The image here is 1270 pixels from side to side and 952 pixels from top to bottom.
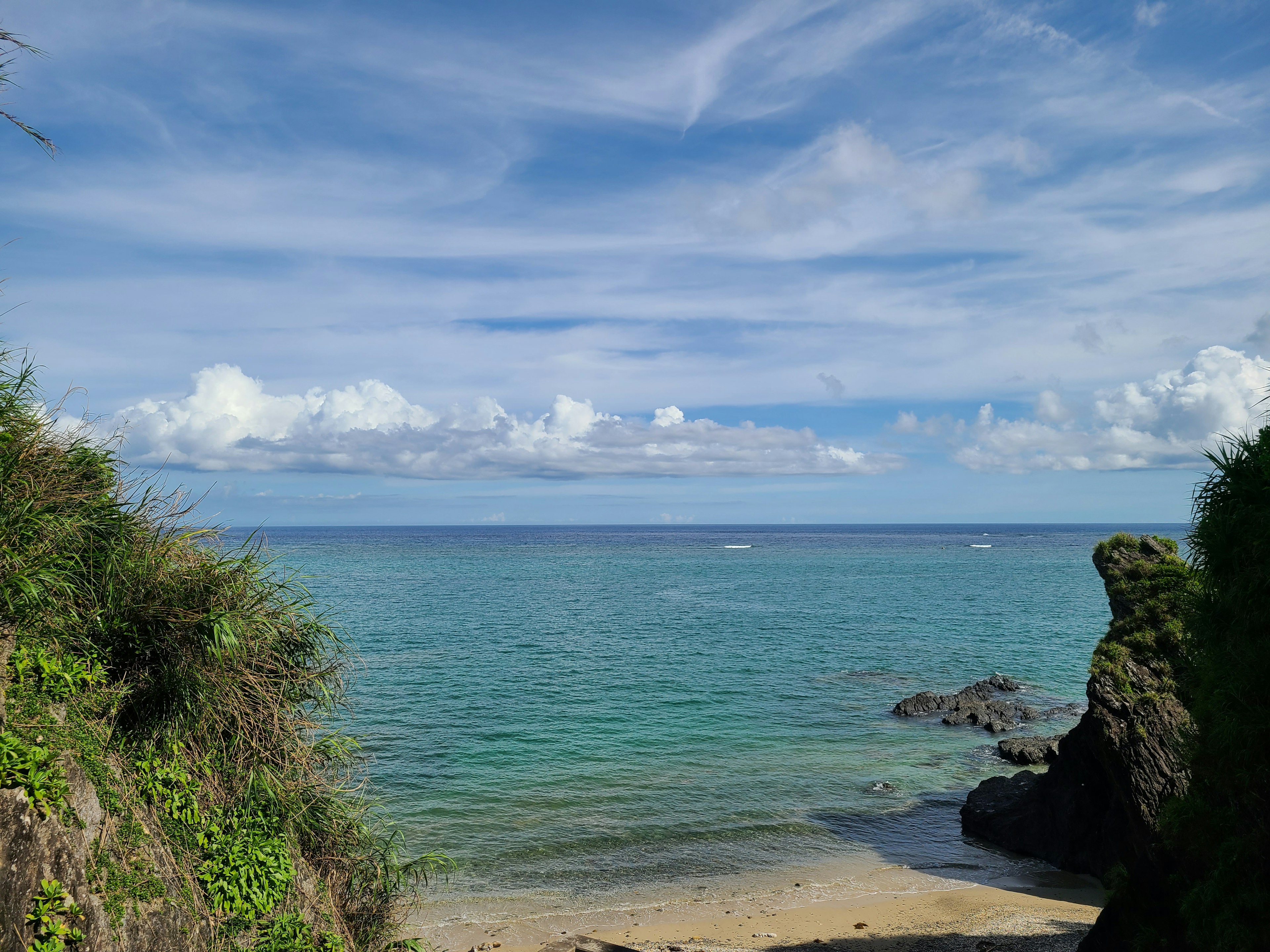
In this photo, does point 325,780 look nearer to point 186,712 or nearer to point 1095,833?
point 186,712

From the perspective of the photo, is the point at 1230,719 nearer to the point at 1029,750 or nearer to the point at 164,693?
the point at 164,693

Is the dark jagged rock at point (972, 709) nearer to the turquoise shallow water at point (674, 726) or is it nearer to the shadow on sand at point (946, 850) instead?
the turquoise shallow water at point (674, 726)

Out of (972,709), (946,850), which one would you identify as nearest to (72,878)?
(946,850)

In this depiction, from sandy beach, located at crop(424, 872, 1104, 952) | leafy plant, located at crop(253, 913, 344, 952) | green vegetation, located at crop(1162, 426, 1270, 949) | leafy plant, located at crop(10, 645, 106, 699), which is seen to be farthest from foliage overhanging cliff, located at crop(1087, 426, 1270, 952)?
leafy plant, located at crop(10, 645, 106, 699)

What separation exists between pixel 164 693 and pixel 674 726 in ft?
71.2

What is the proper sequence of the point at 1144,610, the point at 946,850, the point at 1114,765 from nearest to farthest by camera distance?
the point at 1114,765
the point at 1144,610
the point at 946,850

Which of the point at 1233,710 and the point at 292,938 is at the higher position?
the point at 1233,710

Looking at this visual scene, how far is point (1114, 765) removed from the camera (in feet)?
42.5

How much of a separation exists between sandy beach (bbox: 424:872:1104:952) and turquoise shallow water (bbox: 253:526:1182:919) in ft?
3.52

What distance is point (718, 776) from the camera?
22.8 meters

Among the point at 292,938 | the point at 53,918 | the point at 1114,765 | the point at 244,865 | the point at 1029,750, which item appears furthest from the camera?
the point at 1029,750

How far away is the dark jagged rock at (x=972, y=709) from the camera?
1142 inches

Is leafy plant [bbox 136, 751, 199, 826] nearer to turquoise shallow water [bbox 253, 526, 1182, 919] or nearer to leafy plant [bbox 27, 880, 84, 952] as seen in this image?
leafy plant [bbox 27, 880, 84, 952]

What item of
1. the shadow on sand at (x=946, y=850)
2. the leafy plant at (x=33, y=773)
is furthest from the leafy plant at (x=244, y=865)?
the shadow on sand at (x=946, y=850)
